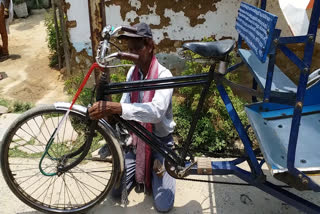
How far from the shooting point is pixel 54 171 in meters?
3.05

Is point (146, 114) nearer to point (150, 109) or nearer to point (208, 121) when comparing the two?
point (150, 109)

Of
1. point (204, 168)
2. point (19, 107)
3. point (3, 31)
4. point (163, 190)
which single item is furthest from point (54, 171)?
point (3, 31)

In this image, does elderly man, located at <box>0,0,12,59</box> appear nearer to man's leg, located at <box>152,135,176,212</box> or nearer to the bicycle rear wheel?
the bicycle rear wheel

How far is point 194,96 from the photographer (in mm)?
3691

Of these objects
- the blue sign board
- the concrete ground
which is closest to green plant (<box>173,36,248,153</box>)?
the concrete ground

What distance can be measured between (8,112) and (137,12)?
207 cm

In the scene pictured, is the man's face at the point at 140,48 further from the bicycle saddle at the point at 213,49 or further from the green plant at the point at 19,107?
the green plant at the point at 19,107

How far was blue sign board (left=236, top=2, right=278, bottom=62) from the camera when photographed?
1.67m

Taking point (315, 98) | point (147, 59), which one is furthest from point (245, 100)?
point (147, 59)

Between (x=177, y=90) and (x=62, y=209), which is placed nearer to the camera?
(x=62, y=209)

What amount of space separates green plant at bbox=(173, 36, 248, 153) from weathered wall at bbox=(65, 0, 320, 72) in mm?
602

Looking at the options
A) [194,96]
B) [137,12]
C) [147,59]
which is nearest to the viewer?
[147,59]

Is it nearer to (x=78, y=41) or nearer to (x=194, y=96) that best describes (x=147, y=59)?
(x=194, y=96)

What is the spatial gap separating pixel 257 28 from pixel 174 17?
2.37 metres
